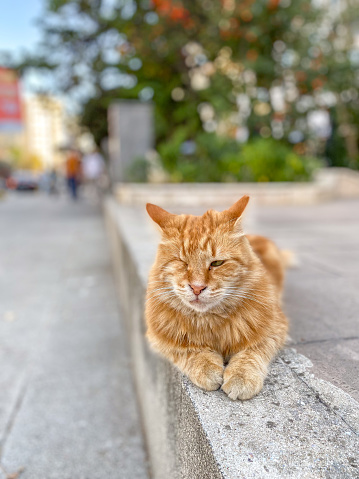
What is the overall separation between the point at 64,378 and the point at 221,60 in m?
11.3

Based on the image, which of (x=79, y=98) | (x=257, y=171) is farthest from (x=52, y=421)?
(x=79, y=98)

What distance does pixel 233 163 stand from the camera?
34.2 ft

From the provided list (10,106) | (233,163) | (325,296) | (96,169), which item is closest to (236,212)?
(325,296)

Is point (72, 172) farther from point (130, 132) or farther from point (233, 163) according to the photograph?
point (233, 163)

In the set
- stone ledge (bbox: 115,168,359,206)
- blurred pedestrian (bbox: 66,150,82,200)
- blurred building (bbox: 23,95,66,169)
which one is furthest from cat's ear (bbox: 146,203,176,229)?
blurred building (bbox: 23,95,66,169)

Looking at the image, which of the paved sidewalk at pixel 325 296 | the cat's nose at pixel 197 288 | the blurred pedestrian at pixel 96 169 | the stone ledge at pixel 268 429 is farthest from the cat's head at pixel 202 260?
the blurred pedestrian at pixel 96 169

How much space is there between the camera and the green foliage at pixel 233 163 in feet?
33.5

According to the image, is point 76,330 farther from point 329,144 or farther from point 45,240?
point 329,144

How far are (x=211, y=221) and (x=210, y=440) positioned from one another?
2.80 feet

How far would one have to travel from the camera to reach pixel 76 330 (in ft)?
14.5

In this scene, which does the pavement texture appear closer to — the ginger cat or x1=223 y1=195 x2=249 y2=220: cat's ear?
the ginger cat

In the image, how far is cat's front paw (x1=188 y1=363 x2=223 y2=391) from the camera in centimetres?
148

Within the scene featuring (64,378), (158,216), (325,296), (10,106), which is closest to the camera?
(158,216)

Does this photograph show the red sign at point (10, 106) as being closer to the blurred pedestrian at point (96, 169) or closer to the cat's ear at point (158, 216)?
the blurred pedestrian at point (96, 169)
